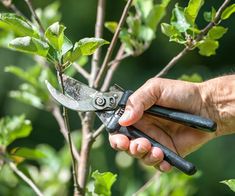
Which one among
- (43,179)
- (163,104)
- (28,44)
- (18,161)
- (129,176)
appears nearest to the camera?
(28,44)

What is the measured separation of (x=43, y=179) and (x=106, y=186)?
2.55 feet

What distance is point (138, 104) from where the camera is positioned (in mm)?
1650

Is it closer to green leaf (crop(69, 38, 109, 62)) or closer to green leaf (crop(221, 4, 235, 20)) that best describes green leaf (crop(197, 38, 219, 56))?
green leaf (crop(221, 4, 235, 20))

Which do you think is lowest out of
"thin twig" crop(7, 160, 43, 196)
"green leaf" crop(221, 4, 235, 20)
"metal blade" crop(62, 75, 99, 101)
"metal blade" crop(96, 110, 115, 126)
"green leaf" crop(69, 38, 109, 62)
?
"thin twig" crop(7, 160, 43, 196)

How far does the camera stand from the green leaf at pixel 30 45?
143 cm

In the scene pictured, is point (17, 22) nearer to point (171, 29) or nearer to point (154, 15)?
point (171, 29)

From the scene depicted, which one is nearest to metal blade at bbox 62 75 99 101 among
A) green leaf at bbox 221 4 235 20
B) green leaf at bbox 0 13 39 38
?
green leaf at bbox 0 13 39 38

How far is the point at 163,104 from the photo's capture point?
1.73 m

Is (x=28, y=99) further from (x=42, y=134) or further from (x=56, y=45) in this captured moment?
(x=42, y=134)

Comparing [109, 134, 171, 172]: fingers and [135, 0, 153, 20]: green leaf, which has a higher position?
[135, 0, 153, 20]: green leaf

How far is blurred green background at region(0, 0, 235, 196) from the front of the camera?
3635 mm

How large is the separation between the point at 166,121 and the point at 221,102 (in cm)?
14

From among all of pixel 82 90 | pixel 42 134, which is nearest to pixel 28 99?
pixel 82 90

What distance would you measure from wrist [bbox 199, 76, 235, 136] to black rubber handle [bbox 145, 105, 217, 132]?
157mm
